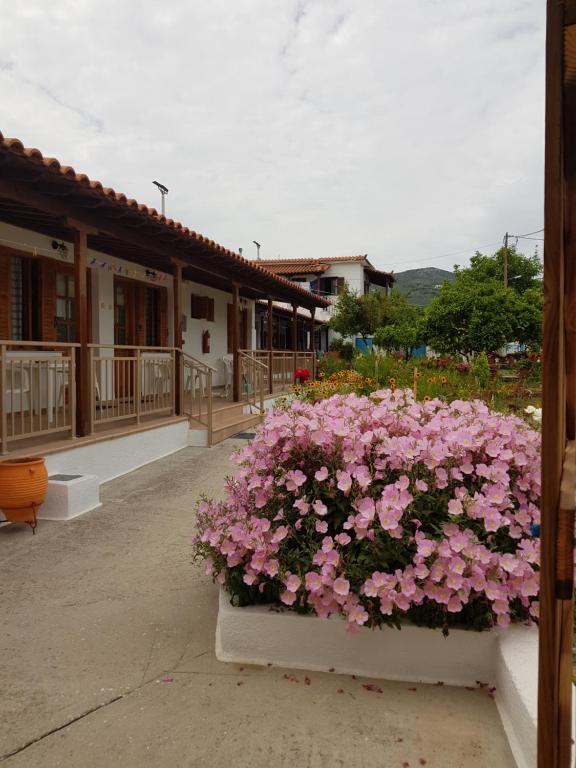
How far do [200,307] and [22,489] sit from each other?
864cm

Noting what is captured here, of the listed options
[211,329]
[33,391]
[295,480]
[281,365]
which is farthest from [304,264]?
[295,480]

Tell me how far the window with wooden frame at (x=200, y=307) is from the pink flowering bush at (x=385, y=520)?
32.1 feet

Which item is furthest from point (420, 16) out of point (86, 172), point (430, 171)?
point (430, 171)

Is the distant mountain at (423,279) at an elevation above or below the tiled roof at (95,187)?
above

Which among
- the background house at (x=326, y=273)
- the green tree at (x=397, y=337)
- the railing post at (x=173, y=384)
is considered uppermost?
the background house at (x=326, y=273)

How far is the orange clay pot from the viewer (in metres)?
4.46

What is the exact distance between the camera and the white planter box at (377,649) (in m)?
2.43

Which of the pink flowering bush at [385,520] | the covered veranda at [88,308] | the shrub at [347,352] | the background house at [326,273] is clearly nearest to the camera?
the pink flowering bush at [385,520]

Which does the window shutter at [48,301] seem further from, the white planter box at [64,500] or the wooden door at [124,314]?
Result: the white planter box at [64,500]

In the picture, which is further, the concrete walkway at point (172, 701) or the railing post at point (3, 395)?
the railing post at point (3, 395)

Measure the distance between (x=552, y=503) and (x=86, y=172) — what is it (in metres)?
5.67

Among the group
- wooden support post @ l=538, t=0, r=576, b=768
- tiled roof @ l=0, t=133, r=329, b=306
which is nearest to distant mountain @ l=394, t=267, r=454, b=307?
tiled roof @ l=0, t=133, r=329, b=306

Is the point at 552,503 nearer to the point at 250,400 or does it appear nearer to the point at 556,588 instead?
the point at 556,588

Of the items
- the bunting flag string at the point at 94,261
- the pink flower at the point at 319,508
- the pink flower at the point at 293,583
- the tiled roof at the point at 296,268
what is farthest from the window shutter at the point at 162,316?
the tiled roof at the point at 296,268
